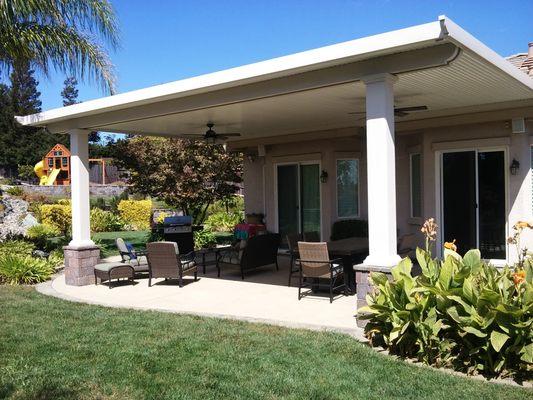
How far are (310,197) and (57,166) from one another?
3536 centimetres

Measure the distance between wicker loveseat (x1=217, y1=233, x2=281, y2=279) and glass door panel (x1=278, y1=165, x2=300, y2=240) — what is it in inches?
146

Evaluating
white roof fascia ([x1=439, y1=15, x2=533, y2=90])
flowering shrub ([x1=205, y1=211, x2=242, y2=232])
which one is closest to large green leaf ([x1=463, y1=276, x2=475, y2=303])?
white roof fascia ([x1=439, y1=15, x2=533, y2=90])

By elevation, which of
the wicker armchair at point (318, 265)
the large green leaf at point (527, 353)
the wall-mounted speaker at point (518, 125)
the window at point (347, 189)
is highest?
the wall-mounted speaker at point (518, 125)

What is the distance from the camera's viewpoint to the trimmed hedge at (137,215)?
25.1 m

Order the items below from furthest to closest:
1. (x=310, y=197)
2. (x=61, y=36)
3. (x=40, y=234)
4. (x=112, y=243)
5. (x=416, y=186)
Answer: (x=112, y=243), (x=40, y=234), (x=310, y=197), (x=416, y=186), (x=61, y=36)

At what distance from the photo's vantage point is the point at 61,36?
10531 millimetres

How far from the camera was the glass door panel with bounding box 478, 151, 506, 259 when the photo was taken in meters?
10.0

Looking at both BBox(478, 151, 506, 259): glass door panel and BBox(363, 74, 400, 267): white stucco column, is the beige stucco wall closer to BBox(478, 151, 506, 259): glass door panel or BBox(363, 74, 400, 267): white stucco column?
BBox(478, 151, 506, 259): glass door panel

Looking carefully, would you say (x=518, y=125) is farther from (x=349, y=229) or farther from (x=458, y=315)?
(x=458, y=315)

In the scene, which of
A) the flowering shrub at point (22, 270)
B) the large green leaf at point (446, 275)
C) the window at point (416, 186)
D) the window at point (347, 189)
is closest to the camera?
the large green leaf at point (446, 275)

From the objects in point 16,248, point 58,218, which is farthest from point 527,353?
point 58,218

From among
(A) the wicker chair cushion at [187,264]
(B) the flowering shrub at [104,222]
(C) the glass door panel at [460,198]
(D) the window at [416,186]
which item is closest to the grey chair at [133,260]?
(A) the wicker chair cushion at [187,264]

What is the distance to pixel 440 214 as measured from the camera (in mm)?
10727

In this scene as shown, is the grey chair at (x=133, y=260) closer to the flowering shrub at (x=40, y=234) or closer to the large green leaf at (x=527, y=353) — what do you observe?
the flowering shrub at (x=40, y=234)
